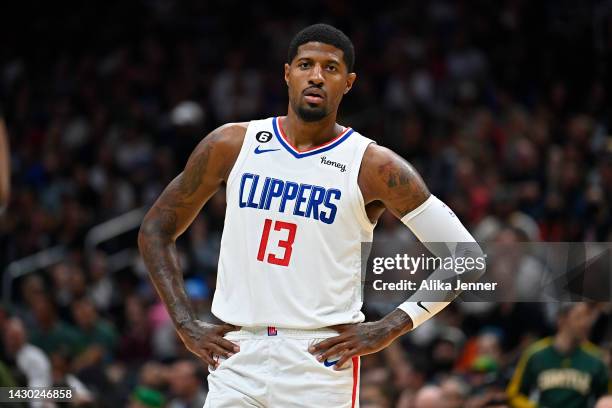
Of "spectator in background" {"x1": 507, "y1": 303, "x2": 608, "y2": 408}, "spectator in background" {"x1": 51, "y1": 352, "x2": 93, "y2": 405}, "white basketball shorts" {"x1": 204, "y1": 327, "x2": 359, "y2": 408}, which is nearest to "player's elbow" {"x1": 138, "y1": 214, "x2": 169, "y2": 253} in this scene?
"white basketball shorts" {"x1": 204, "y1": 327, "x2": 359, "y2": 408}

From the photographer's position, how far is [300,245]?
5.40 meters

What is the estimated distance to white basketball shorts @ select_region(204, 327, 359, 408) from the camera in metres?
5.27

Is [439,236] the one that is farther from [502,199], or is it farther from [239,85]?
[239,85]

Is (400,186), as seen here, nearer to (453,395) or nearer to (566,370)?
(453,395)

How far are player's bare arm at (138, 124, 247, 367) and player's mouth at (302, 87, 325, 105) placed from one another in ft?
1.22

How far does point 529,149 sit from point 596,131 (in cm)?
89

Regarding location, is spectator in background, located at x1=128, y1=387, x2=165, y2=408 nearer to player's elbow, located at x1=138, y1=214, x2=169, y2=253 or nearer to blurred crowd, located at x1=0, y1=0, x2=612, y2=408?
blurred crowd, located at x1=0, y1=0, x2=612, y2=408

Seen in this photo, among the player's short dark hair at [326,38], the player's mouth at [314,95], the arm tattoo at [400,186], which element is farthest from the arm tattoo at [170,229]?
the arm tattoo at [400,186]

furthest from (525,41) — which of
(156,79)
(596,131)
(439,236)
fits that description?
(439,236)

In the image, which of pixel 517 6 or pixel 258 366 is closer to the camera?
pixel 258 366

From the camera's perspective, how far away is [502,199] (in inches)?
480

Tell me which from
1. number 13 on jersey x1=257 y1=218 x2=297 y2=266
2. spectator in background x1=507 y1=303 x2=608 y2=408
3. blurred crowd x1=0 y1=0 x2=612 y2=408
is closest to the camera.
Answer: number 13 on jersey x1=257 y1=218 x2=297 y2=266

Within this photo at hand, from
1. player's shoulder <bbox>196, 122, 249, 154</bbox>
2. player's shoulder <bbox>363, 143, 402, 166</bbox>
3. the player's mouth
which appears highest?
the player's mouth

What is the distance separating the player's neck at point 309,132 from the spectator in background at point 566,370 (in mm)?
3949
